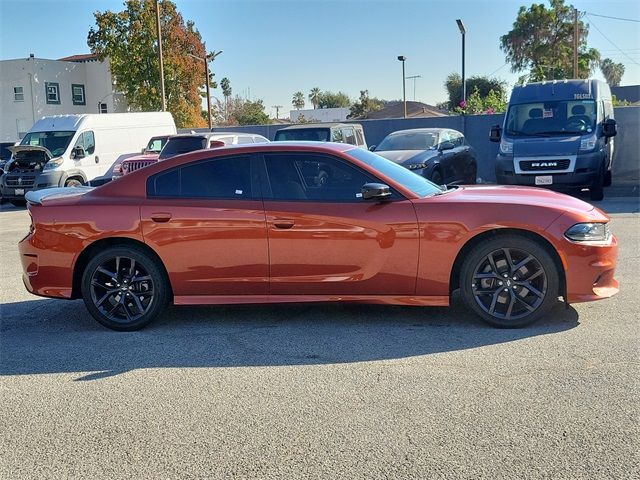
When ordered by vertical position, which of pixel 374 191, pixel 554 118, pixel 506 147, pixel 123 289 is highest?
pixel 554 118

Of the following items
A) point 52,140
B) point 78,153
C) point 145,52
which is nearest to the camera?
point 78,153

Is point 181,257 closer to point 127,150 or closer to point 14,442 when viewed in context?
point 14,442

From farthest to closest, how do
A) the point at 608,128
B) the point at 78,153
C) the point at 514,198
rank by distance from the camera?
the point at 78,153 < the point at 608,128 < the point at 514,198

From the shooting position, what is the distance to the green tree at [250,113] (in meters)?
56.3

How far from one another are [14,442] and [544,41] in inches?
2029

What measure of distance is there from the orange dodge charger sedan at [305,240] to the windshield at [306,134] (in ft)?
27.6

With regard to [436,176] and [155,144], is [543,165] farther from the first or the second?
[155,144]

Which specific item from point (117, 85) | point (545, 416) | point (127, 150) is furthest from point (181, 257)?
point (117, 85)

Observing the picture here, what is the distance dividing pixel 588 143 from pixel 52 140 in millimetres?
13525

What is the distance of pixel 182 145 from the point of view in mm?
15602

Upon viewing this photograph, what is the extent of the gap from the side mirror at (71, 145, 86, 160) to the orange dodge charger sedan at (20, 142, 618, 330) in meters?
12.4

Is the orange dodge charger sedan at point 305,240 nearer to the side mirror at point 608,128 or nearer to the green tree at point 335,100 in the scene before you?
the side mirror at point 608,128

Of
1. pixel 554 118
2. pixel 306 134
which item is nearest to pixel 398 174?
pixel 306 134

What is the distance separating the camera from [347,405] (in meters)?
3.86
